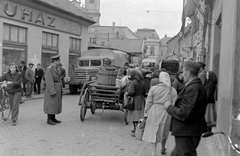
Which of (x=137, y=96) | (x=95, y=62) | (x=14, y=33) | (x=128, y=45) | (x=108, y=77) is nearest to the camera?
(x=137, y=96)

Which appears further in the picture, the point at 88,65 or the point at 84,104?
the point at 88,65

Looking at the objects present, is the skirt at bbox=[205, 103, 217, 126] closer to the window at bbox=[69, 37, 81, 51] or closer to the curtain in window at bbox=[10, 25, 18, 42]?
the curtain in window at bbox=[10, 25, 18, 42]

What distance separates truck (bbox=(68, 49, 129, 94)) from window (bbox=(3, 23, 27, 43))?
11.8 ft

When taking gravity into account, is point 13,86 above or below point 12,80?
below

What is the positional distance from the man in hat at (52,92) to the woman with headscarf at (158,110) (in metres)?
3.73

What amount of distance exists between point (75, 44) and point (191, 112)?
2116cm

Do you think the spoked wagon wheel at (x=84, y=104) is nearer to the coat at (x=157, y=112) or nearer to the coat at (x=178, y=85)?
the coat at (x=178, y=85)

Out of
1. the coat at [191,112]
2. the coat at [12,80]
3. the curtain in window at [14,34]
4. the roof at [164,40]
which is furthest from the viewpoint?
the roof at [164,40]

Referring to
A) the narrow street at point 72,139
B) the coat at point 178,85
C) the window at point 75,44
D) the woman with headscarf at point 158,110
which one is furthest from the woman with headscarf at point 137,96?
the window at point 75,44

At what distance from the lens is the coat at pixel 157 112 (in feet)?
18.8

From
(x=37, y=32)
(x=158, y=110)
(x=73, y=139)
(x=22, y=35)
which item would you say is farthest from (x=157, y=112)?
(x=37, y=32)

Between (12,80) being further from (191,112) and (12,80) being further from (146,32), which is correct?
(146,32)

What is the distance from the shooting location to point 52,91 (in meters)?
8.63

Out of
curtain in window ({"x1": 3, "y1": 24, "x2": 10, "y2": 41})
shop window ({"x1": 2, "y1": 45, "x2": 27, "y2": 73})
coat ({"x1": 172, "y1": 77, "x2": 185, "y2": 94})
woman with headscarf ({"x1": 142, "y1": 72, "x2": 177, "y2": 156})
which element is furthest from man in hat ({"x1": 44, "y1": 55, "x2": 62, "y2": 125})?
curtain in window ({"x1": 3, "y1": 24, "x2": 10, "y2": 41})
